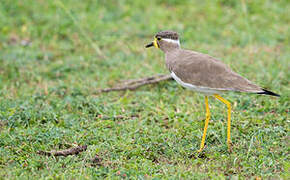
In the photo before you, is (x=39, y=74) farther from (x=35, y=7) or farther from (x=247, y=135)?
(x=247, y=135)

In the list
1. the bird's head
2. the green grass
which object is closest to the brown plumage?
the bird's head

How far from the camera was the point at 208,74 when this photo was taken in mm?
5133

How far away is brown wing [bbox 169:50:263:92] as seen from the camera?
16.4 feet

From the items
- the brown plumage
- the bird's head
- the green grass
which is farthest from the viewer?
the bird's head

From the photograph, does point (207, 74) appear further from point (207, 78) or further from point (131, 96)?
point (131, 96)

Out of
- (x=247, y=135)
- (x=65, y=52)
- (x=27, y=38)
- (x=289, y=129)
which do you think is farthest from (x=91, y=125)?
(x=27, y=38)

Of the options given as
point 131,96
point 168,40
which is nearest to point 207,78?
point 168,40

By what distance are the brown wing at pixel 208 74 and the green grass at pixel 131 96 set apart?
73 centimetres

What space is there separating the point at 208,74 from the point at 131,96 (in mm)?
2233

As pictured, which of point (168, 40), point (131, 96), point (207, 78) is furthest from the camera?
point (131, 96)

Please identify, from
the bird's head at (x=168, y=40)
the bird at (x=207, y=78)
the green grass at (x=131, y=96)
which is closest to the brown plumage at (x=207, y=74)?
the bird at (x=207, y=78)

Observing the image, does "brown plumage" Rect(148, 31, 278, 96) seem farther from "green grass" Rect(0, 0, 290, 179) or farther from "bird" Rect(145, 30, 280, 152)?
"green grass" Rect(0, 0, 290, 179)

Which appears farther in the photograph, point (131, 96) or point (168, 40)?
point (131, 96)

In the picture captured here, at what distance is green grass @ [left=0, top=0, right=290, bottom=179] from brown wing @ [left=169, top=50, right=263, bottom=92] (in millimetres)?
734
